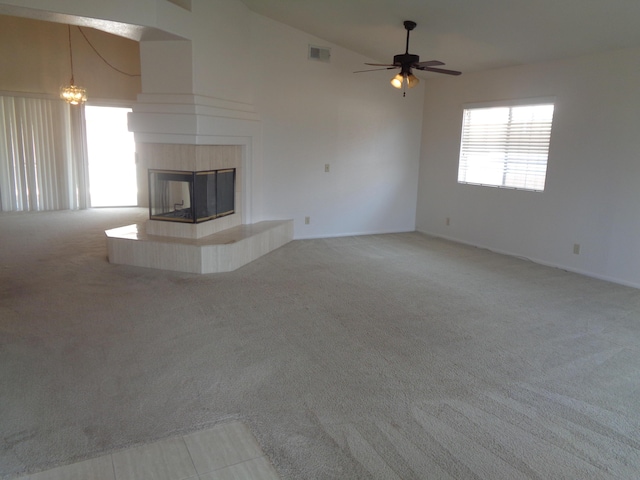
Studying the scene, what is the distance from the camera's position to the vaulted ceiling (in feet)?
13.8

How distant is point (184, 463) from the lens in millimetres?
2080

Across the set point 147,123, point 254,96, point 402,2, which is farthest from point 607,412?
point 254,96

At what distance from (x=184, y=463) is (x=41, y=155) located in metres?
8.01

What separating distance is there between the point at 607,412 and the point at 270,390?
77.0 inches

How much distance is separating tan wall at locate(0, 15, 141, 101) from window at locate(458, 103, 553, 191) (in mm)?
6422

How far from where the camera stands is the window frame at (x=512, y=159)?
5.72 meters

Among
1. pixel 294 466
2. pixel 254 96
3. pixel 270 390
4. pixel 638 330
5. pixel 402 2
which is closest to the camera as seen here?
pixel 294 466

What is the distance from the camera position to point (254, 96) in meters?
6.19

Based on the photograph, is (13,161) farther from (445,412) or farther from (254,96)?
(445,412)

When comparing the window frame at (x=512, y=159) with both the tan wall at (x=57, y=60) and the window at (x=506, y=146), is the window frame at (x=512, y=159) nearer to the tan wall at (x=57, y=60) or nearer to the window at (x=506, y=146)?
the window at (x=506, y=146)

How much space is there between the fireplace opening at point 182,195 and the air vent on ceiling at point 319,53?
7.81ft

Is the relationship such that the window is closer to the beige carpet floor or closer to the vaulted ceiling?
the vaulted ceiling

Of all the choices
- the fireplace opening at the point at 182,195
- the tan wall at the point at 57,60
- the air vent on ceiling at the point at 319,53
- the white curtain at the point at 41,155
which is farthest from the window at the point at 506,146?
the white curtain at the point at 41,155

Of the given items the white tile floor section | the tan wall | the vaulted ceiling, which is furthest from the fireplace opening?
the tan wall
